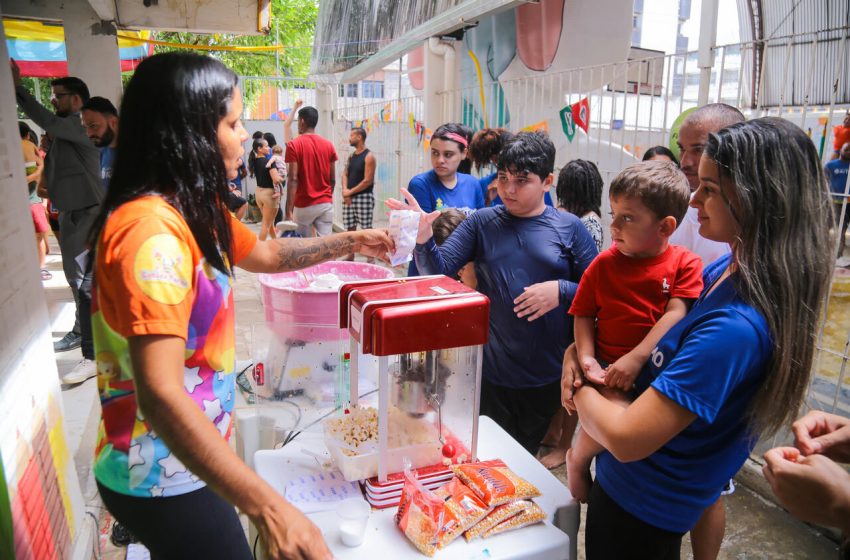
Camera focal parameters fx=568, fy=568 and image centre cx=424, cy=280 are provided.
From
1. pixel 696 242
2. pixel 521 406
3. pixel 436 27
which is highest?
pixel 436 27

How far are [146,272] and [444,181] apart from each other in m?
2.82

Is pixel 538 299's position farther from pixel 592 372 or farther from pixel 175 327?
pixel 175 327

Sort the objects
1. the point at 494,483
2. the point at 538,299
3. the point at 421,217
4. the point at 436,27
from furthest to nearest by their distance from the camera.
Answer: the point at 436,27, the point at 538,299, the point at 421,217, the point at 494,483

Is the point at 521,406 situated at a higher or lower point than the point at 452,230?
lower

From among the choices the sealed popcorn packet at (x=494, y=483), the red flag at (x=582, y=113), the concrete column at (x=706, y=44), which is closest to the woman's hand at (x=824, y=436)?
the sealed popcorn packet at (x=494, y=483)

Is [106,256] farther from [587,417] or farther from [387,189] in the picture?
[387,189]

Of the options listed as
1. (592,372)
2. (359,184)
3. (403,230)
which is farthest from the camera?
(359,184)

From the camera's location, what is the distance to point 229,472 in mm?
1033

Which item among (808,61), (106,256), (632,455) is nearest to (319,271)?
(106,256)

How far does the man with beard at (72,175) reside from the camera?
Answer: 4.06m

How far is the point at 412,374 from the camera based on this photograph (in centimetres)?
154

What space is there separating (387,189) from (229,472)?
7994 millimetres

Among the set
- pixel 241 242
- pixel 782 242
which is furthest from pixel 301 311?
pixel 782 242

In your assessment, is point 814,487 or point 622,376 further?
point 622,376
